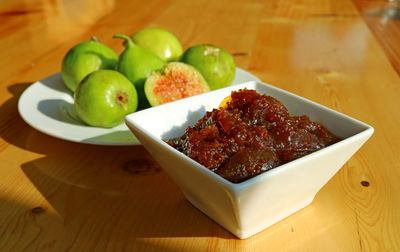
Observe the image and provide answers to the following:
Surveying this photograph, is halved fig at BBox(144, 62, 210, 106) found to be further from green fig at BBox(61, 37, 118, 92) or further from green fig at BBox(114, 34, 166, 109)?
green fig at BBox(61, 37, 118, 92)

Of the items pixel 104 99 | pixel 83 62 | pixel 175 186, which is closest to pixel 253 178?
pixel 175 186

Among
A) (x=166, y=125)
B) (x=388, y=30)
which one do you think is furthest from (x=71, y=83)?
(x=388, y=30)

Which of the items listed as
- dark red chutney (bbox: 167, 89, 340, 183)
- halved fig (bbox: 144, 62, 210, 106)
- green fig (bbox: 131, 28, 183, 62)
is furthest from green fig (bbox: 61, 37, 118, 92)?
dark red chutney (bbox: 167, 89, 340, 183)

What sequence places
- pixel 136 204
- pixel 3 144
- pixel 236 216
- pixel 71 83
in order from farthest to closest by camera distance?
pixel 71 83 < pixel 3 144 < pixel 136 204 < pixel 236 216

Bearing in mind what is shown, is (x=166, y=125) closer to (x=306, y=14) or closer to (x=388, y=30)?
(x=388, y=30)

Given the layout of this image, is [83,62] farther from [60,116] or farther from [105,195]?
[105,195]

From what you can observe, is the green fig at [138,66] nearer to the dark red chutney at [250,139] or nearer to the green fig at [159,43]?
the green fig at [159,43]

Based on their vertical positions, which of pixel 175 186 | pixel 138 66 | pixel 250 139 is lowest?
pixel 175 186
